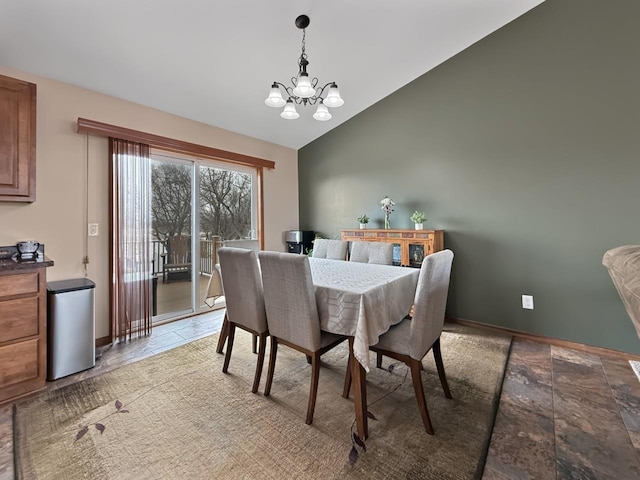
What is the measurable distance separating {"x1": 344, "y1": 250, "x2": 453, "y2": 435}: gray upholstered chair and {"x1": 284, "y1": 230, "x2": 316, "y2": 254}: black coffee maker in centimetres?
283

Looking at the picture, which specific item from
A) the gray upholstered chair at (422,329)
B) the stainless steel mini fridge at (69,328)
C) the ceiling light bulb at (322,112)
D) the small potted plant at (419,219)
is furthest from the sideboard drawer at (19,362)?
the small potted plant at (419,219)

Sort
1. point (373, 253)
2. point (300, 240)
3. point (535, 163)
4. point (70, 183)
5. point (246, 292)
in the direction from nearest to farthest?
point (246, 292)
point (70, 183)
point (535, 163)
point (373, 253)
point (300, 240)

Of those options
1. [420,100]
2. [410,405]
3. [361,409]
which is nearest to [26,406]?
[361,409]

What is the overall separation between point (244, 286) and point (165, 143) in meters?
2.16

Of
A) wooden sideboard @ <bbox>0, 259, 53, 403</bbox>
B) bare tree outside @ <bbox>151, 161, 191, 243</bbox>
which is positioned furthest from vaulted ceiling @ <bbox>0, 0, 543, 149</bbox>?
wooden sideboard @ <bbox>0, 259, 53, 403</bbox>

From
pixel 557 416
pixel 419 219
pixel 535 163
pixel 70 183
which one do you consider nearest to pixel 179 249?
pixel 70 183

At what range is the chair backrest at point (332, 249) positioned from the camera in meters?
3.16

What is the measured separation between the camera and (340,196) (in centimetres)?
436

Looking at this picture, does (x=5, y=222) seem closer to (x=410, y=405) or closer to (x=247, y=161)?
(x=247, y=161)

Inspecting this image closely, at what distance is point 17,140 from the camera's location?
207 centimetres

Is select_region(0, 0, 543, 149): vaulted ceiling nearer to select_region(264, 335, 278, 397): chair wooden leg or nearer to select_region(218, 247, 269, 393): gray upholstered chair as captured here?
select_region(218, 247, 269, 393): gray upholstered chair

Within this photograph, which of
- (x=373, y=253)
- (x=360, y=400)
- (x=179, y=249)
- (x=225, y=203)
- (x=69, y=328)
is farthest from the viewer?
(x=225, y=203)

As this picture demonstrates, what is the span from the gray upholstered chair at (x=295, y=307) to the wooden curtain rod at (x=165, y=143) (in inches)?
88.1

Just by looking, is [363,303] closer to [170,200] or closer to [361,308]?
[361,308]
